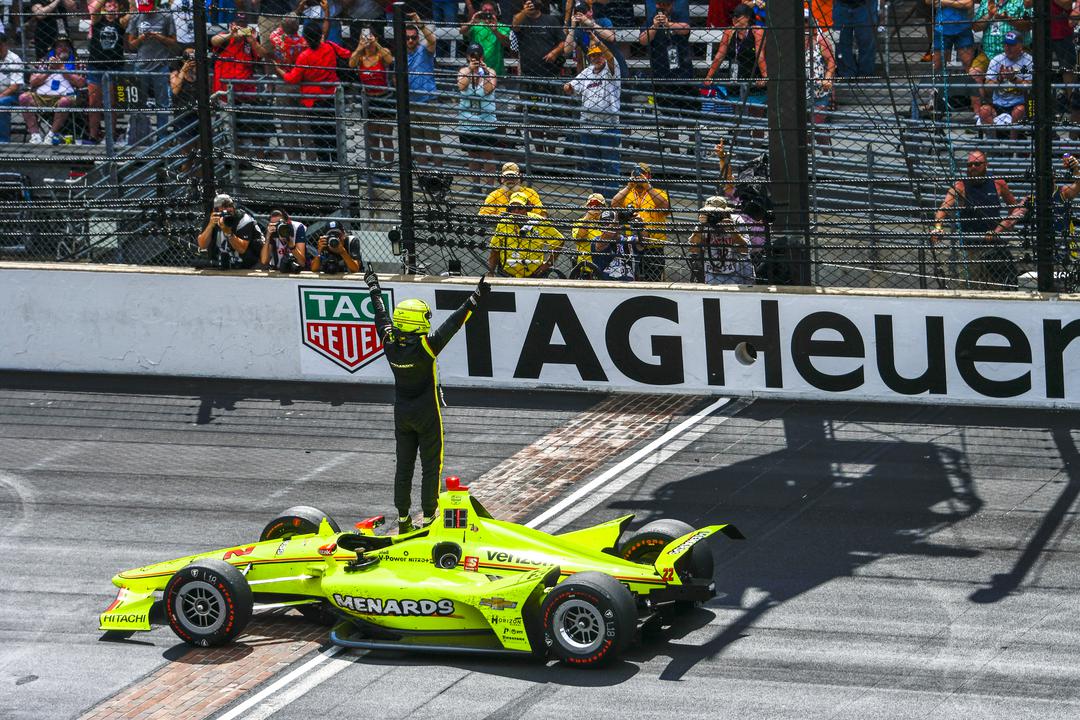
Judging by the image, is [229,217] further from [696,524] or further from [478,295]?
[696,524]

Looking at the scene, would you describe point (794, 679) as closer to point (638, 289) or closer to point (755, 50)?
point (638, 289)

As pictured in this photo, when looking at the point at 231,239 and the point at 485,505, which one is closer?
the point at 485,505

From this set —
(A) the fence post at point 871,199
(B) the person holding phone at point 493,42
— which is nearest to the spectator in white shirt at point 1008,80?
(A) the fence post at point 871,199

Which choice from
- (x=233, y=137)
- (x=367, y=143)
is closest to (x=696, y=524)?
(x=367, y=143)

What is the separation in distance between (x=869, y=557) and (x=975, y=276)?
457 cm

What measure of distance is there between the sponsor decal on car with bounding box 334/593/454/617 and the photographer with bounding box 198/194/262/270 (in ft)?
22.1

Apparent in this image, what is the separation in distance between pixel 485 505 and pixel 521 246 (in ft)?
12.9

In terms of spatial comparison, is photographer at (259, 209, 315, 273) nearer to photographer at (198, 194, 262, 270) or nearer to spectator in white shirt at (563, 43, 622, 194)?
photographer at (198, 194, 262, 270)

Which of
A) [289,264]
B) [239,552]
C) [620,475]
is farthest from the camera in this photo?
[289,264]

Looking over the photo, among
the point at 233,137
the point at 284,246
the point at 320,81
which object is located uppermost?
the point at 320,81

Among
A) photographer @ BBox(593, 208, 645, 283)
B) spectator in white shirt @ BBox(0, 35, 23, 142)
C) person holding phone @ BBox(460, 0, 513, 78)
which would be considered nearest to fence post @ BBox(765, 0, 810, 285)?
photographer @ BBox(593, 208, 645, 283)

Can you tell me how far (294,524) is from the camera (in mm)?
10578

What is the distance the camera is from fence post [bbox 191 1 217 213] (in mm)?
15539

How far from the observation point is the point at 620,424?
46.1 feet
